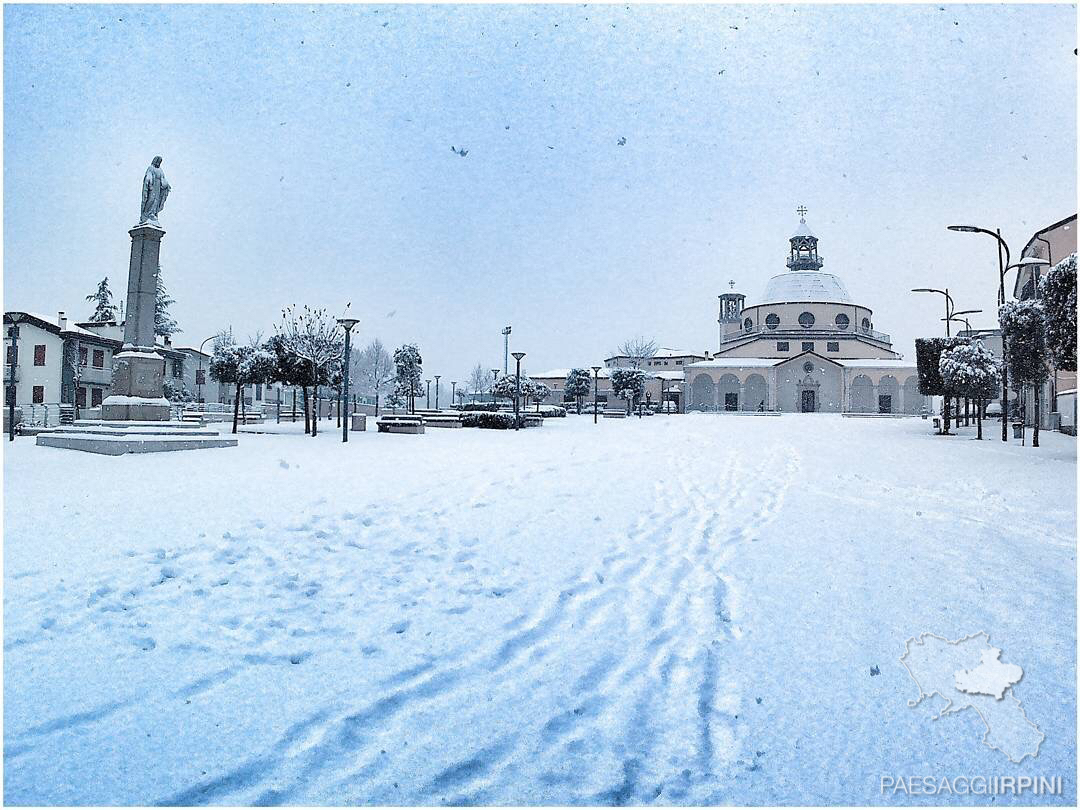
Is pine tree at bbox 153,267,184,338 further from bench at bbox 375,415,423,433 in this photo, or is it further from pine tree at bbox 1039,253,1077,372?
pine tree at bbox 1039,253,1077,372

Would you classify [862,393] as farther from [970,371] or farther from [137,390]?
[137,390]

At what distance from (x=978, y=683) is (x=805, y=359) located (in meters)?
71.7

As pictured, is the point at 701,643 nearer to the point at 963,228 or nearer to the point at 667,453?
the point at 667,453

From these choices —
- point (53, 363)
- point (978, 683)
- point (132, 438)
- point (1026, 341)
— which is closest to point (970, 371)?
point (1026, 341)

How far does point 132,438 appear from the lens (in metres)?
14.4

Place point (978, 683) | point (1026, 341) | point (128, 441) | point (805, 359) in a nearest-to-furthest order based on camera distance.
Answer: point (978, 683) → point (128, 441) → point (1026, 341) → point (805, 359)

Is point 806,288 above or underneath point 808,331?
above

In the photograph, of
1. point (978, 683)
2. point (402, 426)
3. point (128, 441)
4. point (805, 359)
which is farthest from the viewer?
point (805, 359)

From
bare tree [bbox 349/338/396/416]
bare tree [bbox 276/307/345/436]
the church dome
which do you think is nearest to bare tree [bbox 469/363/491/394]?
bare tree [bbox 349/338/396/416]

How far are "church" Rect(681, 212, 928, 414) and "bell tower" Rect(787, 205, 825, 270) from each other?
0.12 meters

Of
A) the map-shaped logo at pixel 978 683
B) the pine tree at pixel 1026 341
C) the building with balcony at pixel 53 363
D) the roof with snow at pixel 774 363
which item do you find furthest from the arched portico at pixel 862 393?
the map-shaped logo at pixel 978 683

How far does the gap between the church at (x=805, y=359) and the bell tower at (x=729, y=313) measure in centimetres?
132

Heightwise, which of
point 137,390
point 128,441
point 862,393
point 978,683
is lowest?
point 978,683

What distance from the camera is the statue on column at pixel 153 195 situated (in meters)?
17.2
